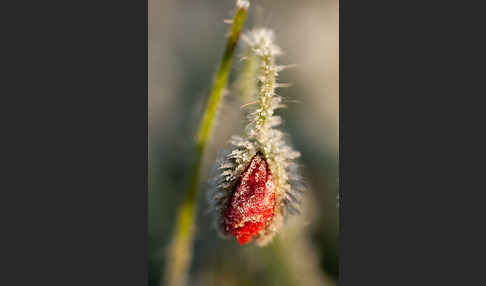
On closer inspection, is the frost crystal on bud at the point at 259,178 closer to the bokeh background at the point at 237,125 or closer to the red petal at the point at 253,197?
the red petal at the point at 253,197

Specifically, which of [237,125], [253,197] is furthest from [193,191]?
[253,197]

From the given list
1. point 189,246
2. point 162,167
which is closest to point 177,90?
point 162,167

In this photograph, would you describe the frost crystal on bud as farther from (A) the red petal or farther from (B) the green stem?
(B) the green stem

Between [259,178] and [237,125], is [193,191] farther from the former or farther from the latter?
[259,178]

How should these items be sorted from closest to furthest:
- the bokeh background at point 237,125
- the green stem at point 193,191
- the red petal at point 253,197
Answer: the red petal at point 253,197 < the green stem at point 193,191 < the bokeh background at point 237,125

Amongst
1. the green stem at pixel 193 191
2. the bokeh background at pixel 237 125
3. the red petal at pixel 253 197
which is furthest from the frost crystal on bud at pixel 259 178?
the bokeh background at pixel 237 125

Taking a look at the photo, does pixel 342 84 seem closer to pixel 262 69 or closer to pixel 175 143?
pixel 262 69
